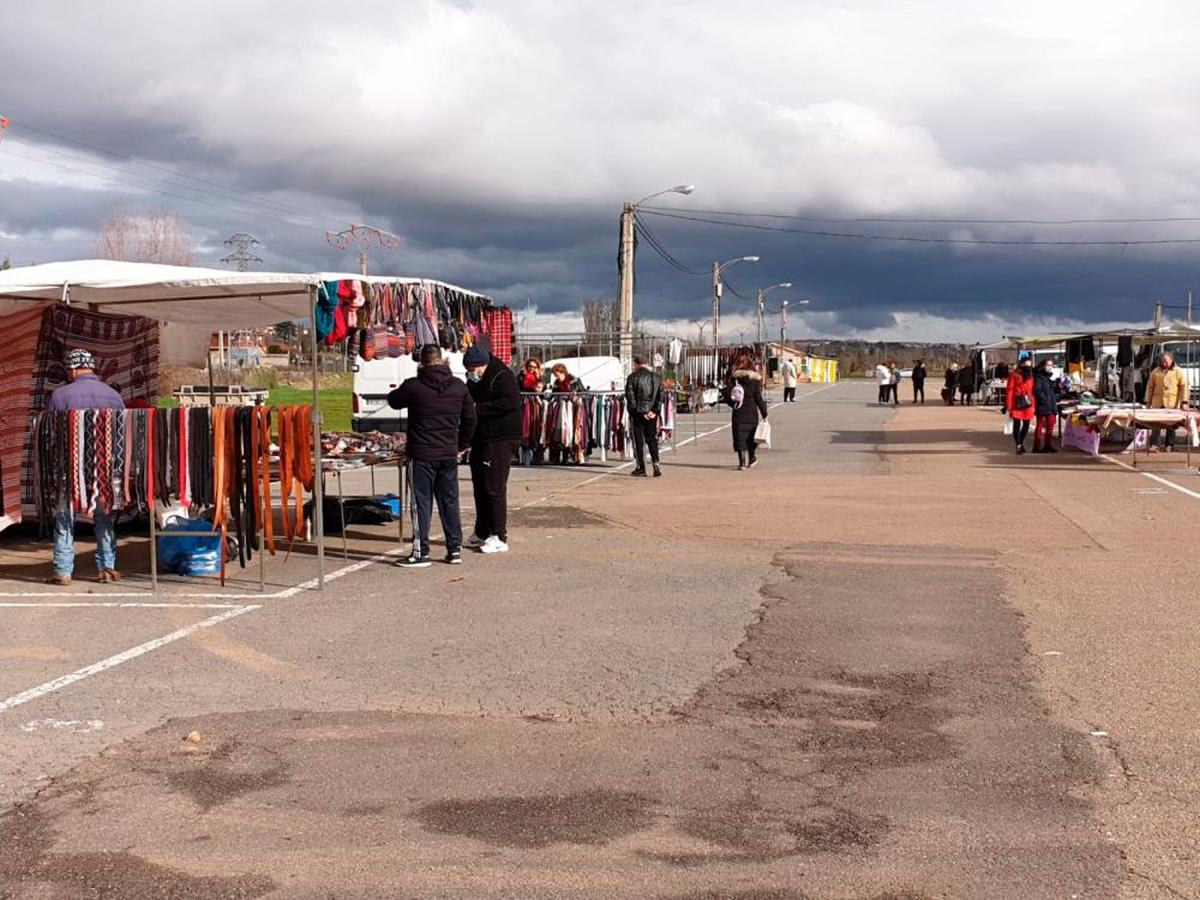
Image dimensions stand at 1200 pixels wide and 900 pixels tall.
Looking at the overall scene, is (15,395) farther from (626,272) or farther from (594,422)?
(626,272)

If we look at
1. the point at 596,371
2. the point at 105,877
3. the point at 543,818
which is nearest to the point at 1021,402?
the point at 596,371

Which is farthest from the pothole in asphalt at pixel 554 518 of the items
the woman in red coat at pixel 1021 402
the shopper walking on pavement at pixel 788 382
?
the shopper walking on pavement at pixel 788 382

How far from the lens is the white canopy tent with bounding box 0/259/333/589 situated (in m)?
9.54

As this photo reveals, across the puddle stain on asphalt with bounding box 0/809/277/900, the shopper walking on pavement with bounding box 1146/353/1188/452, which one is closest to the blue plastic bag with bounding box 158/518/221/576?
the puddle stain on asphalt with bounding box 0/809/277/900

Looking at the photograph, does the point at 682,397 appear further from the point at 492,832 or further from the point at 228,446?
the point at 492,832

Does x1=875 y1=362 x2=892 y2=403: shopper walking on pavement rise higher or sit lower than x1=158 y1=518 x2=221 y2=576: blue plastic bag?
higher

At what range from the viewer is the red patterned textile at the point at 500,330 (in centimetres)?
1540

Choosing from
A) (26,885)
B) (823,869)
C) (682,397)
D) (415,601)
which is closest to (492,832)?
(823,869)

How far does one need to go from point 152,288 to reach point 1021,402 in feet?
54.0

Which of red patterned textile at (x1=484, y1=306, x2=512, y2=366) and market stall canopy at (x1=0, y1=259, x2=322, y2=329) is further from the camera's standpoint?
red patterned textile at (x1=484, y1=306, x2=512, y2=366)

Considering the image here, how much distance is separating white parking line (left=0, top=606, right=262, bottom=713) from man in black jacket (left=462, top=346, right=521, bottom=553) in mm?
2891

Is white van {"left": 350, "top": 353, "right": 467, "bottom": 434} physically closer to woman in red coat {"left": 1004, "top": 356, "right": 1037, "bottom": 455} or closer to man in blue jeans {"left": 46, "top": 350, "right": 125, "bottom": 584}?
woman in red coat {"left": 1004, "top": 356, "right": 1037, "bottom": 455}

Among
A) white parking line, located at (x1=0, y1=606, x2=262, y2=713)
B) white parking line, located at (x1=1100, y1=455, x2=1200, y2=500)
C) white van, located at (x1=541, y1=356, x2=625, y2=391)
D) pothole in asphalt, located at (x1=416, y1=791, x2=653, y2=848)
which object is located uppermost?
white van, located at (x1=541, y1=356, x2=625, y2=391)

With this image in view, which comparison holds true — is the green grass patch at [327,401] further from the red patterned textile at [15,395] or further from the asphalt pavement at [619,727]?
the asphalt pavement at [619,727]
